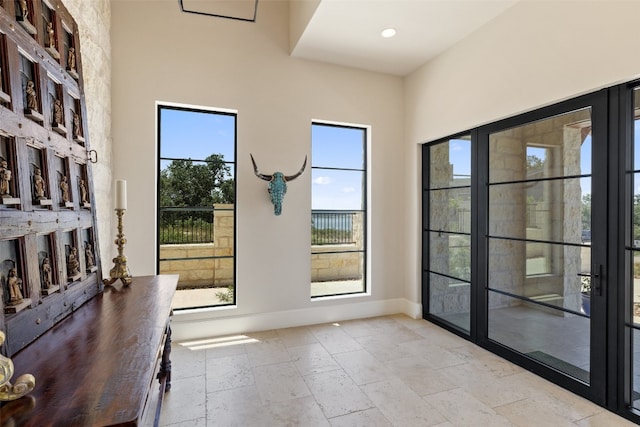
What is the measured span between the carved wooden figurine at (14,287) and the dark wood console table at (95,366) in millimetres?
190

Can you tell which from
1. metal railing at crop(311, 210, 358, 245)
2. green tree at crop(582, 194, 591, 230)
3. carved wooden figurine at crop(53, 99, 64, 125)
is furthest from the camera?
metal railing at crop(311, 210, 358, 245)

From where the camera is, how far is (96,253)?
207cm

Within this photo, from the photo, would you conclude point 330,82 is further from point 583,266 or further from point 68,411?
point 68,411

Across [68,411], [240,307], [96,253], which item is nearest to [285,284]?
[240,307]

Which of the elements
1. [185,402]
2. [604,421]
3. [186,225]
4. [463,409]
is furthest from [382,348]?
[186,225]

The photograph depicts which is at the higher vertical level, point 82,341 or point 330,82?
point 330,82

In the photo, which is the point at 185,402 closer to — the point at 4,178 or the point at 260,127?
the point at 4,178

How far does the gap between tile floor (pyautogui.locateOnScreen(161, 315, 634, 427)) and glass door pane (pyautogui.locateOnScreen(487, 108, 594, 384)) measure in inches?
13.5

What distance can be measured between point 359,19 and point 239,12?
1.57m

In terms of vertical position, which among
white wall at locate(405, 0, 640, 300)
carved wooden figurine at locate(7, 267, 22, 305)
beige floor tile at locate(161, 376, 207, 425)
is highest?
white wall at locate(405, 0, 640, 300)

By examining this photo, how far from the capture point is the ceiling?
315cm

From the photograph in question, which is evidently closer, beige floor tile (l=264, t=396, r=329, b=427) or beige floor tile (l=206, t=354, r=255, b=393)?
beige floor tile (l=264, t=396, r=329, b=427)

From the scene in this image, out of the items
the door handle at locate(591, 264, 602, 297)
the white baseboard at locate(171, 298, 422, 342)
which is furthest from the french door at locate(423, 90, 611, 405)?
the white baseboard at locate(171, 298, 422, 342)

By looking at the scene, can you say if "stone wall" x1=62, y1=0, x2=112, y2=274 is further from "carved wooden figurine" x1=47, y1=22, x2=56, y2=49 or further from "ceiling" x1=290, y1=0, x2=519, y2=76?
"ceiling" x1=290, y1=0, x2=519, y2=76
